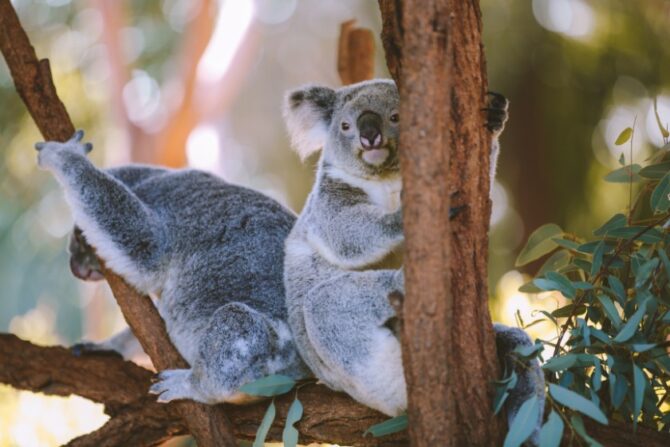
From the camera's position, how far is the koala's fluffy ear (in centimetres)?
348

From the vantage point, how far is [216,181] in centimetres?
433

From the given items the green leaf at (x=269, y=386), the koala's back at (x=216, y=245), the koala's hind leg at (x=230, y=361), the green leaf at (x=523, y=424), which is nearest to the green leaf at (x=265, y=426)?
the green leaf at (x=269, y=386)

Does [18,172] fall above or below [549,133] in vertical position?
above

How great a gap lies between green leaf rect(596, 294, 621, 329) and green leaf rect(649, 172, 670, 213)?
387mm

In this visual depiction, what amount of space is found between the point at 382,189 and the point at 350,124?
312 mm

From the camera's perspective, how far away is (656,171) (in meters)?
3.11

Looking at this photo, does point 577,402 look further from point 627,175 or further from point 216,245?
point 216,245

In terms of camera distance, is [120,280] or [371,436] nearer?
[371,436]

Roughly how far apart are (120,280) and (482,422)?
6.04 feet

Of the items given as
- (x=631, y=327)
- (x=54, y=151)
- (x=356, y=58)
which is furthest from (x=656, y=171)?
(x=54, y=151)

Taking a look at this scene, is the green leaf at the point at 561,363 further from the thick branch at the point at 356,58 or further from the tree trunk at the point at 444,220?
the thick branch at the point at 356,58

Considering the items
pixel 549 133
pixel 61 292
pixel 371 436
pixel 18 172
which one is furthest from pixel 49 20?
pixel 371 436

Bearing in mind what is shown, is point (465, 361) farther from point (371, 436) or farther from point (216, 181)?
point (216, 181)

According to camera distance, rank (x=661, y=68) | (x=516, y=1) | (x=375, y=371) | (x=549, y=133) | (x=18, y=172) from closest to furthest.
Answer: (x=375, y=371) → (x=661, y=68) → (x=549, y=133) → (x=516, y=1) → (x=18, y=172)
